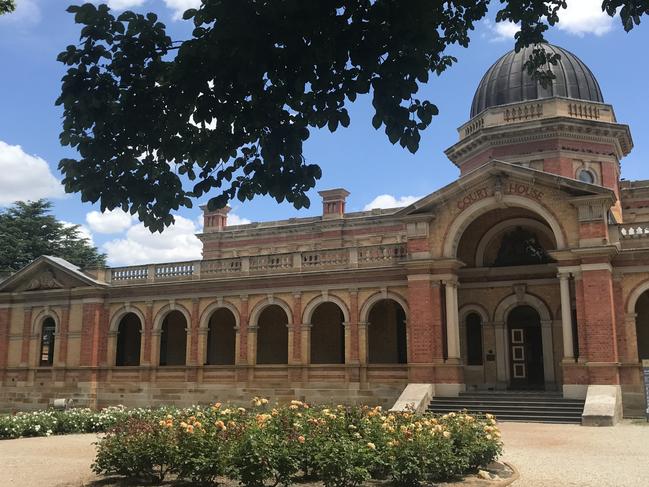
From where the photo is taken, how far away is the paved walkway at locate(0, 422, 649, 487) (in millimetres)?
11898

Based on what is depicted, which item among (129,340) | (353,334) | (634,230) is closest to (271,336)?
(353,334)

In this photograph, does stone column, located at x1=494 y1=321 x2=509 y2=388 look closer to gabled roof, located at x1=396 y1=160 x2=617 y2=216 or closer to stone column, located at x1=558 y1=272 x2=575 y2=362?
stone column, located at x1=558 y1=272 x2=575 y2=362

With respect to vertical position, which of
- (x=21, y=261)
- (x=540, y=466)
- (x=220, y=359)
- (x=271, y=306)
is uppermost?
(x=21, y=261)

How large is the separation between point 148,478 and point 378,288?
1680 cm

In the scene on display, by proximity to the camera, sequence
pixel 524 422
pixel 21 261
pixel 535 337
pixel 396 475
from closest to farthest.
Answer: pixel 396 475 → pixel 524 422 → pixel 535 337 → pixel 21 261

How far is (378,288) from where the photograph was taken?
27.5 m

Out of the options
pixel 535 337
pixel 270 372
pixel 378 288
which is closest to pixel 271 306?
pixel 270 372

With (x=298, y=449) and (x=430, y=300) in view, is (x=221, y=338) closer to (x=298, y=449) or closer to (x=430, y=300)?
(x=430, y=300)

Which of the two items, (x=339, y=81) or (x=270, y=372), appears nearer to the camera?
(x=339, y=81)

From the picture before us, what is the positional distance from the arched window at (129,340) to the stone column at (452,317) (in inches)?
627

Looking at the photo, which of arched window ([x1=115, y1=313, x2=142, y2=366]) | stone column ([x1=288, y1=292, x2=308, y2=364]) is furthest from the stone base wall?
arched window ([x1=115, y1=313, x2=142, y2=366])

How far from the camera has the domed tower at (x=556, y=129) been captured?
29.7 metres

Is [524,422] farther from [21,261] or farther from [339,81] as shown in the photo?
[21,261]

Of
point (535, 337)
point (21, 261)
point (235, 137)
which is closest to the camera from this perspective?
point (235, 137)
